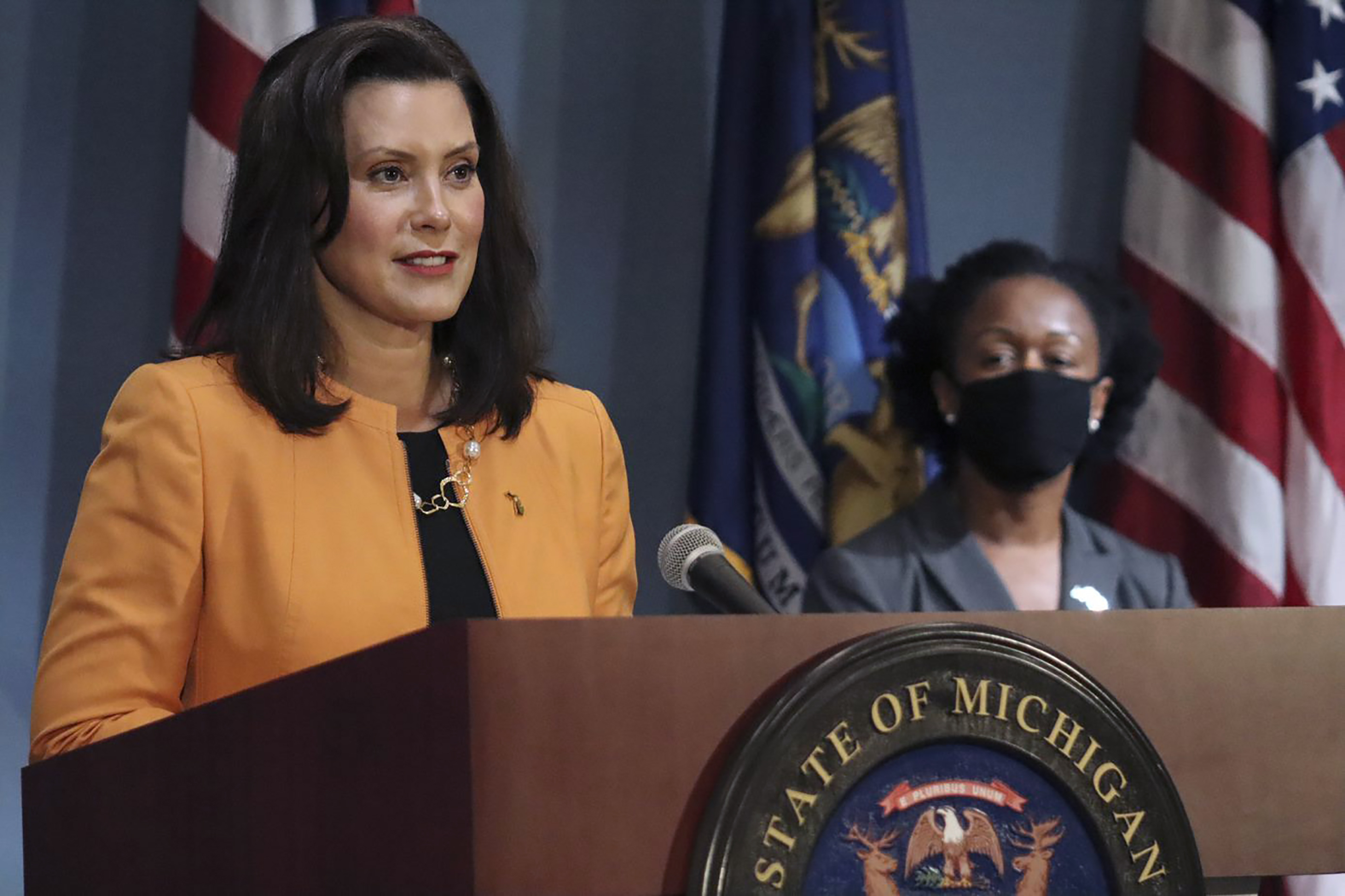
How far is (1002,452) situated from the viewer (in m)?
3.01

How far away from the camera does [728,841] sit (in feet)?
3.31

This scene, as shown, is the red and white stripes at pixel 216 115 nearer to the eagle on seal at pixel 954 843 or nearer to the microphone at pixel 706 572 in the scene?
the microphone at pixel 706 572

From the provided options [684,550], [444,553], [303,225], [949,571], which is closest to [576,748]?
[684,550]

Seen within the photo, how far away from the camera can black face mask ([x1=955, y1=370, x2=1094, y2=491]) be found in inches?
118

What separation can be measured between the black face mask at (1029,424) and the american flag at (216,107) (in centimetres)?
128

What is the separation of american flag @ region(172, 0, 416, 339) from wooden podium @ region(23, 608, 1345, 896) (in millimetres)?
1725

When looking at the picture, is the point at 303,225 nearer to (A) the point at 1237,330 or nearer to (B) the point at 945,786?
(B) the point at 945,786

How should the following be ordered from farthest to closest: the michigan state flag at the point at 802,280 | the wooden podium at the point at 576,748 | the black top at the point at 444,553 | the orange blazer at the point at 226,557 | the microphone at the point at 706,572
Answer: the michigan state flag at the point at 802,280 < the black top at the point at 444,553 < the orange blazer at the point at 226,557 < the microphone at the point at 706,572 < the wooden podium at the point at 576,748

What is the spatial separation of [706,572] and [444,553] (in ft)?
1.56

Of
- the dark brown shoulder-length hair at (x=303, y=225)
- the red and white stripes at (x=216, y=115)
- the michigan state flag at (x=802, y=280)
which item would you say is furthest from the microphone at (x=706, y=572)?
the michigan state flag at (x=802, y=280)

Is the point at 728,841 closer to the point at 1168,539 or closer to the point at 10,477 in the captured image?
the point at 10,477

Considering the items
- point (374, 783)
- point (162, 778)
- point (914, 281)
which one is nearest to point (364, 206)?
point (162, 778)

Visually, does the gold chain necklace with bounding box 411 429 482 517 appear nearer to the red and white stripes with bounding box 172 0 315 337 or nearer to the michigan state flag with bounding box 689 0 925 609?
the red and white stripes with bounding box 172 0 315 337

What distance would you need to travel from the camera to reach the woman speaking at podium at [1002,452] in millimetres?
2938
